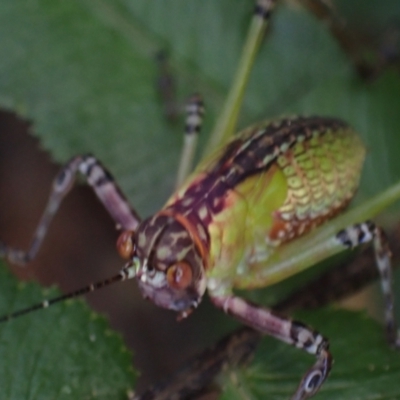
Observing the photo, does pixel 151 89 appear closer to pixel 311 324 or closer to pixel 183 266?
pixel 183 266

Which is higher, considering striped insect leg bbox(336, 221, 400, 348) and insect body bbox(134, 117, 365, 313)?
insect body bbox(134, 117, 365, 313)

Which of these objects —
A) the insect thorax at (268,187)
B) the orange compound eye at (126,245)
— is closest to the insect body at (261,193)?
the insect thorax at (268,187)

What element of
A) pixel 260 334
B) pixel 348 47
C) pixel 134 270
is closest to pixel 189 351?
pixel 260 334

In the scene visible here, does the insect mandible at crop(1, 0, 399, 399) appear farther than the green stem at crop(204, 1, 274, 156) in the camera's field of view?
No

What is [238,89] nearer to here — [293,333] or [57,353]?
[293,333]

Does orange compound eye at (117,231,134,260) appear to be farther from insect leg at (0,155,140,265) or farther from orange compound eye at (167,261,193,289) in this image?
insect leg at (0,155,140,265)

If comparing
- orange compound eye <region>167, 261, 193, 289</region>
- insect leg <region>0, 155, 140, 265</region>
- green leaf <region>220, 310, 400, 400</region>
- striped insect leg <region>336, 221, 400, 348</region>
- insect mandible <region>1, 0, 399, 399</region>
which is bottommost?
green leaf <region>220, 310, 400, 400</region>

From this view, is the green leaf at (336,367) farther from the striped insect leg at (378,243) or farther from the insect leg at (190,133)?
the insect leg at (190,133)

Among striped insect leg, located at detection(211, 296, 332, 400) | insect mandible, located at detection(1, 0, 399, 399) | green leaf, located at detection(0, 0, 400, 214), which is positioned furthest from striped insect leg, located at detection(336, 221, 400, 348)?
green leaf, located at detection(0, 0, 400, 214)
